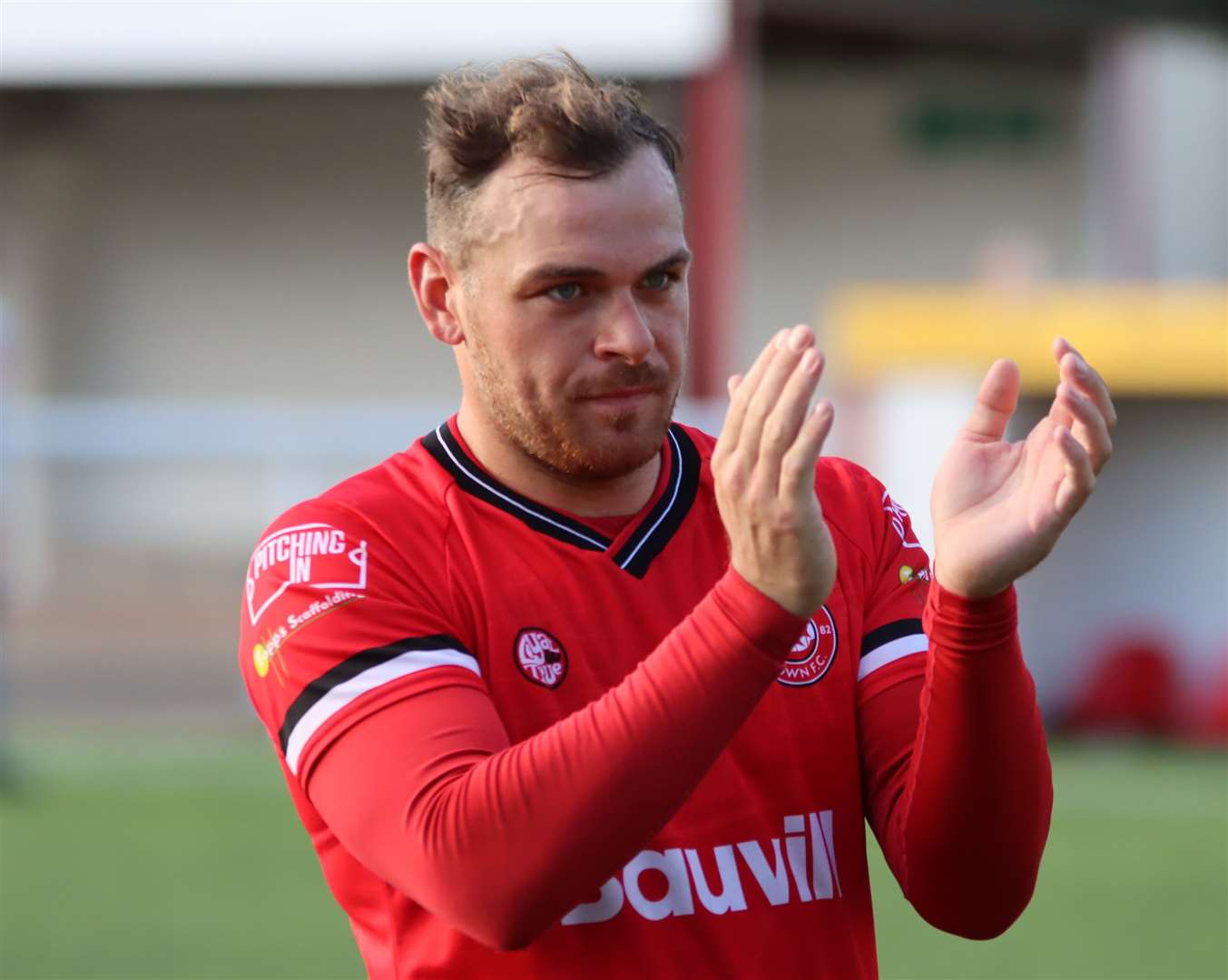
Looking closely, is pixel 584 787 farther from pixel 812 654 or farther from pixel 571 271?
pixel 571 271

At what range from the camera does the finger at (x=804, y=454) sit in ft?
6.44

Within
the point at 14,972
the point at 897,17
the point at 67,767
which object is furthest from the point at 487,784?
the point at 897,17

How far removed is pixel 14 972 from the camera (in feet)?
21.6

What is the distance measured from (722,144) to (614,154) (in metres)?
13.1

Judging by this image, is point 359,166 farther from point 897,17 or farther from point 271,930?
point 271,930

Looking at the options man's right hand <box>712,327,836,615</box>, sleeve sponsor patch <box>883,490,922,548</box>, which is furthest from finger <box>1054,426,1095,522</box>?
sleeve sponsor patch <box>883,490,922,548</box>

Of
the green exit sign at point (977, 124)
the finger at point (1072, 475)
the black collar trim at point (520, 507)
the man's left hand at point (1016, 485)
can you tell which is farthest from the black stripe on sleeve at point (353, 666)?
the green exit sign at point (977, 124)

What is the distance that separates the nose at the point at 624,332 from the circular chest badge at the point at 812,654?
413mm

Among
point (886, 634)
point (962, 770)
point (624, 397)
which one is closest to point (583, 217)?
point (624, 397)

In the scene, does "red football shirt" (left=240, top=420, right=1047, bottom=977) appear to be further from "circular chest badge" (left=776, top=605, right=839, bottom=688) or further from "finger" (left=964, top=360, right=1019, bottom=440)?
"finger" (left=964, top=360, right=1019, bottom=440)

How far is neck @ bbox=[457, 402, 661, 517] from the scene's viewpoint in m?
2.48

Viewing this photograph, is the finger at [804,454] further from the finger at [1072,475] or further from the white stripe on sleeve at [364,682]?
the white stripe on sleeve at [364,682]

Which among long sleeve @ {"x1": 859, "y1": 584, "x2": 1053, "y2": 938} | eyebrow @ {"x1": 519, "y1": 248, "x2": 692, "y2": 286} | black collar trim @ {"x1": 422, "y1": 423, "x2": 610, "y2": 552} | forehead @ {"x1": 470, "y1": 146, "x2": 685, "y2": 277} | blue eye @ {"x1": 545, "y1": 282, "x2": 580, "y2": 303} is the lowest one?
long sleeve @ {"x1": 859, "y1": 584, "x2": 1053, "y2": 938}

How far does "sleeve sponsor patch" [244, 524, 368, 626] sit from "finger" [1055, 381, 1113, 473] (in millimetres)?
842
